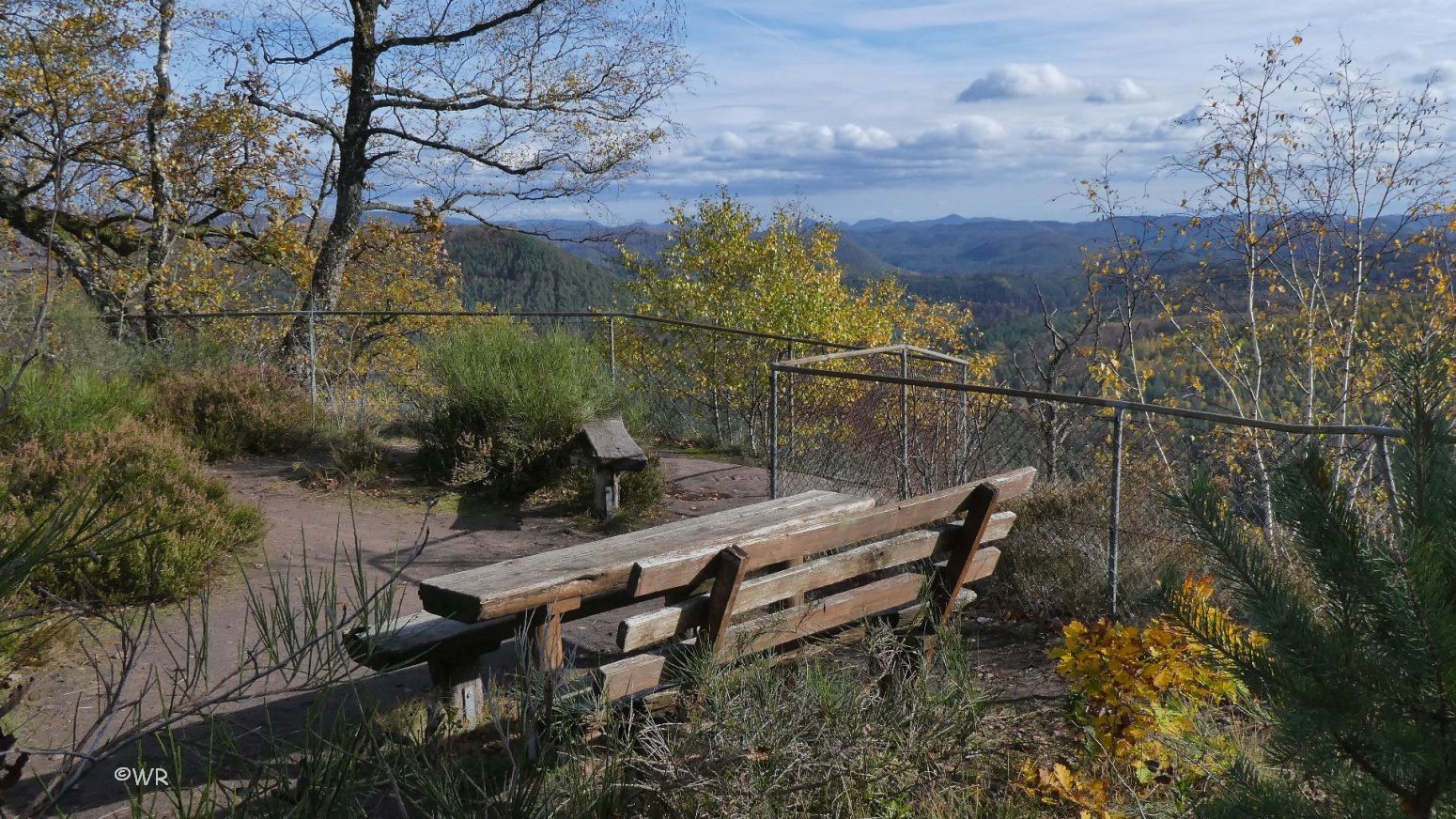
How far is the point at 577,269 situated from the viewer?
86.9 metres

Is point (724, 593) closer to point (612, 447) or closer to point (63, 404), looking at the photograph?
point (612, 447)

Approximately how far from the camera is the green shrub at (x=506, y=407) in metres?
7.97

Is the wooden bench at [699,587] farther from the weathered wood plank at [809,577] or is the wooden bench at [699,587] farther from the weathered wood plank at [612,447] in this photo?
the weathered wood plank at [612,447]

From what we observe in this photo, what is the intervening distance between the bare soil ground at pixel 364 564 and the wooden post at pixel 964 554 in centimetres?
57

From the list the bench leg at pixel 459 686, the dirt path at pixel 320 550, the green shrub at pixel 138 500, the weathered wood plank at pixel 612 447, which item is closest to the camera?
the bench leg at pixel 459 686

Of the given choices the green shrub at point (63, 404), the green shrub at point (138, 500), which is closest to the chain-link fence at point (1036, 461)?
the green shrub at point (138, 500)

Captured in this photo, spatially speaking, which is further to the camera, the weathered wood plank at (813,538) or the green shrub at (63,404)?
the green shrub at (63,404)

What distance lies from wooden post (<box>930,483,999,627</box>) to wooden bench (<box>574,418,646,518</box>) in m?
3.38

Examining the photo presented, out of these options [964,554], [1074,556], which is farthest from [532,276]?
[964,554]

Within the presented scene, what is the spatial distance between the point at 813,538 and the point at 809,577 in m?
0.17

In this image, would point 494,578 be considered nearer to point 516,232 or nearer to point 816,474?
point 816,474

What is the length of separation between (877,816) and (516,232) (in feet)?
49.0

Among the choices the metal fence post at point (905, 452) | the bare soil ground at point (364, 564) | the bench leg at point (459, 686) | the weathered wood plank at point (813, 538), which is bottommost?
the bare soil ground at point (364, 564)

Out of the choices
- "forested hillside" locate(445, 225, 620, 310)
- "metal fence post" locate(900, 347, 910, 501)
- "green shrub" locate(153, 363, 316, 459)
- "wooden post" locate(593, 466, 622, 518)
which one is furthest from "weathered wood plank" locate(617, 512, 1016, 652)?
"forested hillside" locate(445, 225, 620, 310)
